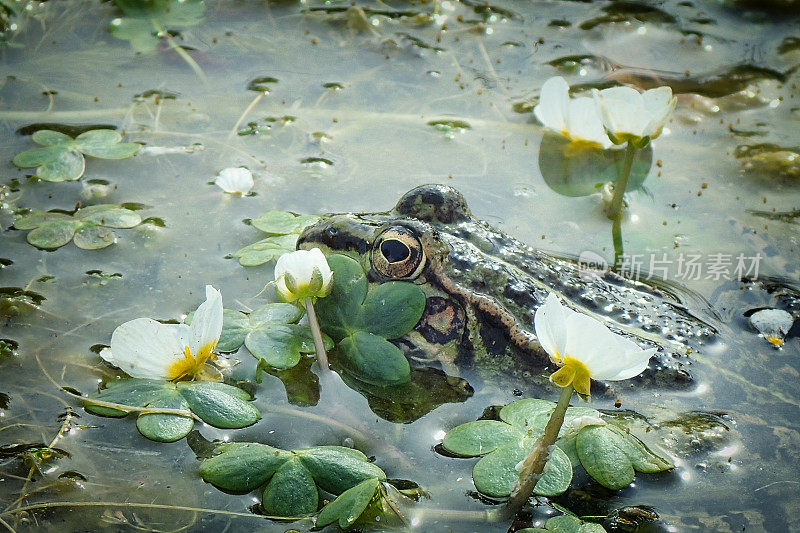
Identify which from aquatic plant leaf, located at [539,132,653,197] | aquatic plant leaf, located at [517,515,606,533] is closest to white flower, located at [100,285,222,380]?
aquatic plant leaf, located at [517,515,606,533]

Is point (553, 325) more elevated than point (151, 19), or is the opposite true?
point (553, 325)

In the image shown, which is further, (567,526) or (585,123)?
(585,123)

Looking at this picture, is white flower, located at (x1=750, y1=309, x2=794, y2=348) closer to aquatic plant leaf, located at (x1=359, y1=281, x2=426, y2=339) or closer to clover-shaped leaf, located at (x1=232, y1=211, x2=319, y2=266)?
aquatic plant leaf, located at (x1=359, y1=281, x2=426, y2=339)

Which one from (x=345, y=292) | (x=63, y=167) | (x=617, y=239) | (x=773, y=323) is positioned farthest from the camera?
(x=63, y=167)

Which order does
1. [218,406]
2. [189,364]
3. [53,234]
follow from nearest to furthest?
[218,406] → [189,364] → [53,234]

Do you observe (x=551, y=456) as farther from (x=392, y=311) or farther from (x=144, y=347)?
(x=144, y=347)

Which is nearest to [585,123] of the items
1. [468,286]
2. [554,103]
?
[554,103]

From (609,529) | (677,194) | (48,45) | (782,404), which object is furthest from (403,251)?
(48,45)
